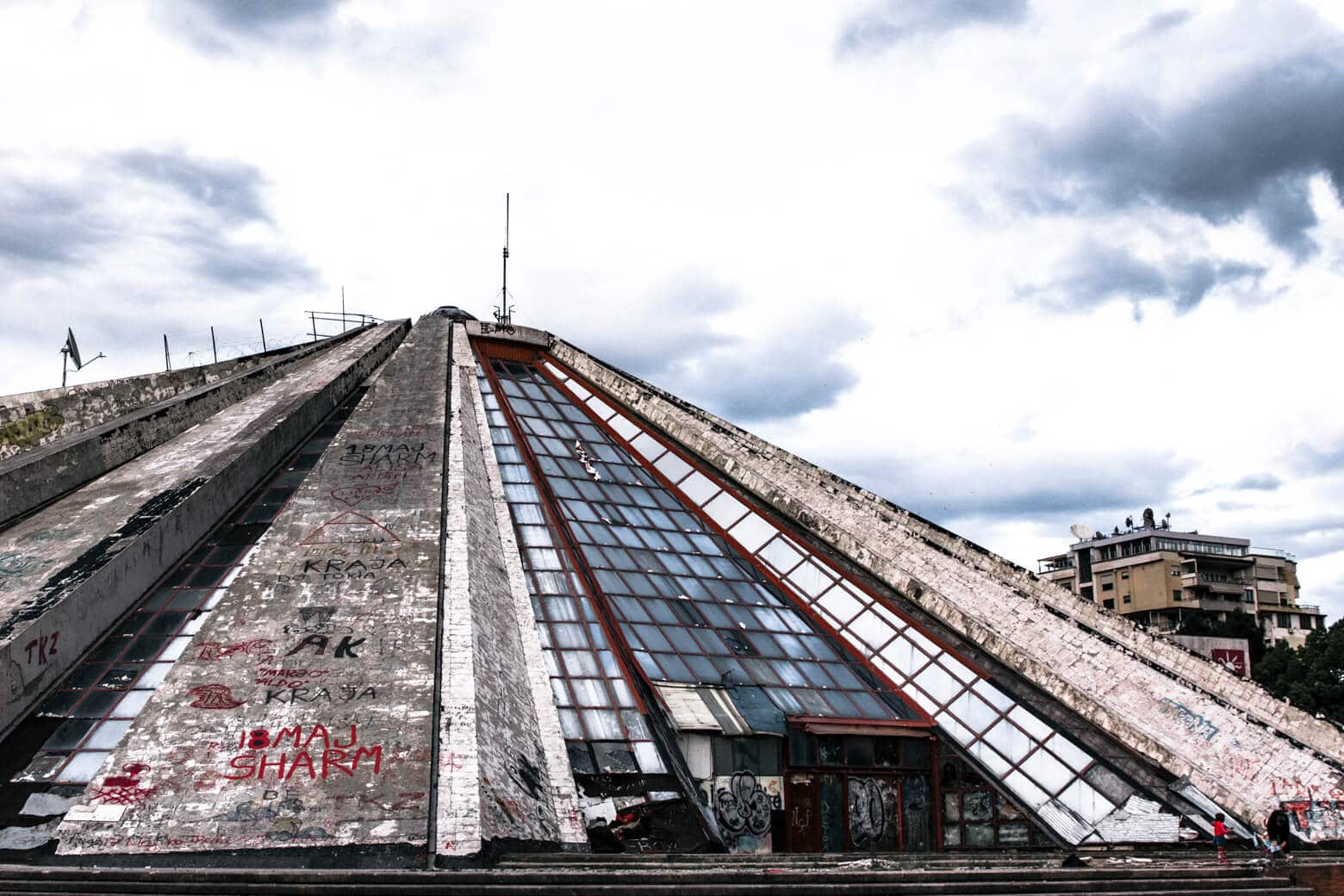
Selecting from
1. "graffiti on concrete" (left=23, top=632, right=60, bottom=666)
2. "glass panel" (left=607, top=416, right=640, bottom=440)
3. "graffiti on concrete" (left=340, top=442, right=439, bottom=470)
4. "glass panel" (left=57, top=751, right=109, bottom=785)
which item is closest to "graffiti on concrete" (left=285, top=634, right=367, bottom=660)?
"glass panel" (left=57, top=751, right=109, bottom=785)

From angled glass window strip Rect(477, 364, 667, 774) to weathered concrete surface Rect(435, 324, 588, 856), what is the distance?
0.33 metres

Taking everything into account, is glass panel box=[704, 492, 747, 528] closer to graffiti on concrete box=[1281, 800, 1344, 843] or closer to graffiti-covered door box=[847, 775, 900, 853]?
graffiti-covered door box=[847, 775, 900, 853]

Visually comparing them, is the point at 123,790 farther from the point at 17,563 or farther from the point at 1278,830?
the point at 1278,830

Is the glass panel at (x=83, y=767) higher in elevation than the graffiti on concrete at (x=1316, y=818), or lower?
higher

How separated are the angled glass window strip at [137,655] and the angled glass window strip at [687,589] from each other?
13.6 ft

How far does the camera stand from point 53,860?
24.0ft

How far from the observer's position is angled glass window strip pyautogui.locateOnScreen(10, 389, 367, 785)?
880 cm

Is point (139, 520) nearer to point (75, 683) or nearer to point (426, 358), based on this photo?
point (75, 683)

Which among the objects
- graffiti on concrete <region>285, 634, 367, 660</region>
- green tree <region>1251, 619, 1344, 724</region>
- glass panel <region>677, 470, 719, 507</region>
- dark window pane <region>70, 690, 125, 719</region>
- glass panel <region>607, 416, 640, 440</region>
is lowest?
green tree <region>1251, 619, 1344, 724</region>

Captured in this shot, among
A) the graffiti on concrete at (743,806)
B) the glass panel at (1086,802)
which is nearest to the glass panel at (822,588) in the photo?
the glass panel at (1086,802)

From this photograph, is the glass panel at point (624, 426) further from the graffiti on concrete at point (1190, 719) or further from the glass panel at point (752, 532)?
the graffiti on concrete at point (1190, 719)

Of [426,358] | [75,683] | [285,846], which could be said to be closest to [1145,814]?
[285,846]

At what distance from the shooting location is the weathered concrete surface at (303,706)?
7551mm

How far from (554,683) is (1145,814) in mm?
6368
